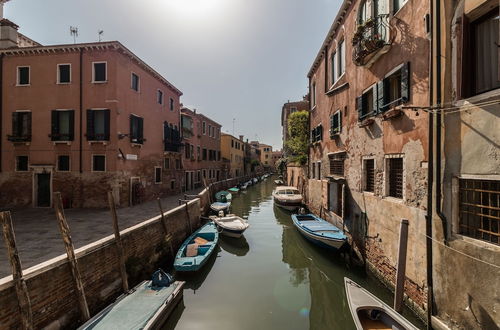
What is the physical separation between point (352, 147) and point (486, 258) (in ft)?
20.6

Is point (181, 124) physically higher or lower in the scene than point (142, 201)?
higher

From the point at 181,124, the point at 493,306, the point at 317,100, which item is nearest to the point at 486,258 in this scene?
the point at 493,306

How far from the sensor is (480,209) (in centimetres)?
448

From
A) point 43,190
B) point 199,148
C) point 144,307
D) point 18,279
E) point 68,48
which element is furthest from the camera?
point 199,148

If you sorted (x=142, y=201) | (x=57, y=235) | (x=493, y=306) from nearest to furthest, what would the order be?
(x=493, y=306) < (x=57, y=235) < (x=142, y=201)

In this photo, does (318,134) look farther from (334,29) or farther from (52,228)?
(52,228)

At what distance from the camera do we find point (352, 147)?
9.96 metres

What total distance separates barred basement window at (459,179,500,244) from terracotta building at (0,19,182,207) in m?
14.0

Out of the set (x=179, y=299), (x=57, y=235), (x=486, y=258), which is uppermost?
(x=486, y=258)

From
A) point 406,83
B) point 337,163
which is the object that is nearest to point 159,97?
point 337,163

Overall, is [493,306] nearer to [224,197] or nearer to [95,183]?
[95,183]

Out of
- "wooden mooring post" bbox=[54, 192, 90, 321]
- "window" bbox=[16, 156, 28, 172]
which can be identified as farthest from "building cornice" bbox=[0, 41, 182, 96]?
"wooden mooring post" bbox=[54, 192, 90, 321]

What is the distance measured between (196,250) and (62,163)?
960 centimetres

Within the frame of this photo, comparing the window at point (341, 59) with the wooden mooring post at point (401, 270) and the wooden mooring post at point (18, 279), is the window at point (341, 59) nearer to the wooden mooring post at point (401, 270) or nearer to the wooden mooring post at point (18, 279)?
the wooden mooring post at point (401, 270)
